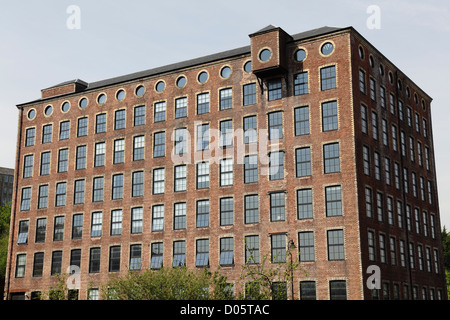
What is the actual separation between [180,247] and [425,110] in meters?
27.0

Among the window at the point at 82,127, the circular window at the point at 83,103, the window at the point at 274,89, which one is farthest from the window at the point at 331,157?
the circular window at the point at 83,103

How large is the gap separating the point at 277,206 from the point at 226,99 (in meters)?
10.2

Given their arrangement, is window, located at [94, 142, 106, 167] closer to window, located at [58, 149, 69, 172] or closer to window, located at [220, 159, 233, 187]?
window, located at [58, 149, 69, 172]

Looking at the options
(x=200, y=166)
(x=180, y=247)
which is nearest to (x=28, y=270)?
(x=180, y=247)

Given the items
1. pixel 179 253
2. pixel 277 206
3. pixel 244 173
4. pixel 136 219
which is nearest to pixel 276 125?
pixel 244 173

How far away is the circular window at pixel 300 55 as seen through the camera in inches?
1810

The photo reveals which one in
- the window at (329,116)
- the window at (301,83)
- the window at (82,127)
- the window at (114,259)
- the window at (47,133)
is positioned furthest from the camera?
the window at (47,133)

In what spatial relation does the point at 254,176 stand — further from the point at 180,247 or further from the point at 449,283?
the point at 449,283

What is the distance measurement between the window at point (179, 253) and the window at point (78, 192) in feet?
36.6

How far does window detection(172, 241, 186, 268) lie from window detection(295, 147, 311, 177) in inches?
440

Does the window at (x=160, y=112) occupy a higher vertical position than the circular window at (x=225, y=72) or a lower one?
lower

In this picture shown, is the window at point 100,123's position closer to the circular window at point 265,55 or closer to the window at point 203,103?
the window at point 203,103

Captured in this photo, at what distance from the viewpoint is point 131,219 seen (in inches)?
2008
